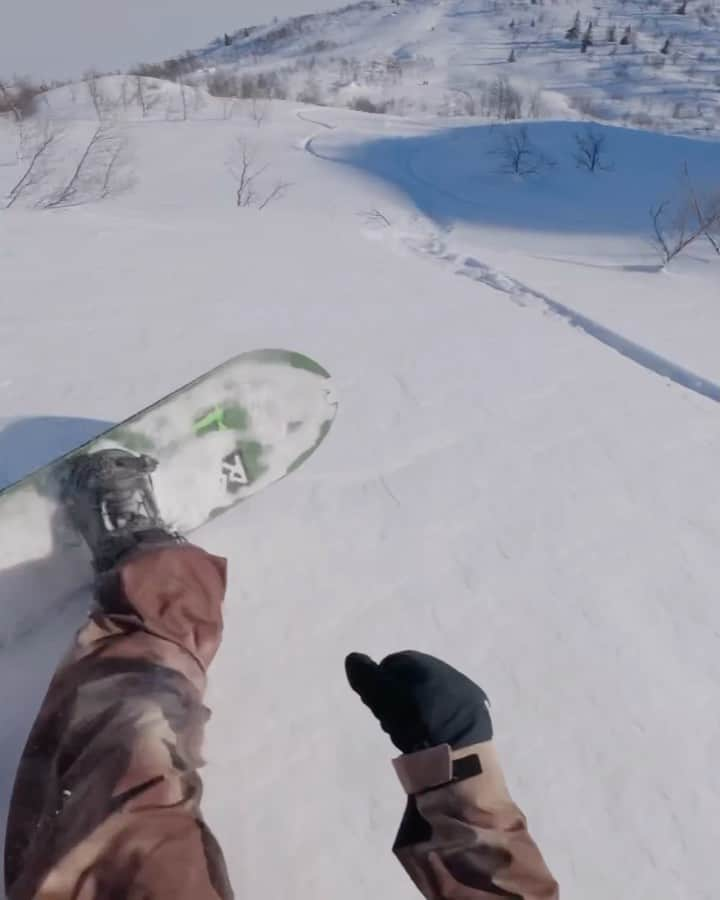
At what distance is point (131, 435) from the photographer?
8.44 ft

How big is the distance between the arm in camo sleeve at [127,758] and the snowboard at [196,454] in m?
0.56

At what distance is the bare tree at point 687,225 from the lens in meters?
10.6

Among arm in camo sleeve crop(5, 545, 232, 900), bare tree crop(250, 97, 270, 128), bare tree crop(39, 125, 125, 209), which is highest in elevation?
arm in camo sleeve crop(5, 545, 232, 900)

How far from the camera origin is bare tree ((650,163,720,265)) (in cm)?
1058

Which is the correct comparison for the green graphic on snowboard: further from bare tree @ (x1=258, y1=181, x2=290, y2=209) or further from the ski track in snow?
bare tree @ (x1=258, y1=181, x2=290, y2=209)

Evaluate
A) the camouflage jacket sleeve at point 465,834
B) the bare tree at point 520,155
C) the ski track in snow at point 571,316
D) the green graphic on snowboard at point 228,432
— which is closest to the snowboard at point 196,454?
the green graphic on snowboard at point 228,432

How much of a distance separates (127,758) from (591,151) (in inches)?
875

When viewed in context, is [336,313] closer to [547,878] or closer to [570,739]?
[570,739]

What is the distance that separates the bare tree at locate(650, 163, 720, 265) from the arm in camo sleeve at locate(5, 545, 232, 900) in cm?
1006

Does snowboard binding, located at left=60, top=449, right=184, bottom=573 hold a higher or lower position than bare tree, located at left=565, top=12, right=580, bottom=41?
higher

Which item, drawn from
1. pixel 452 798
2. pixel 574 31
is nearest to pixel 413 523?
pixel 452 798

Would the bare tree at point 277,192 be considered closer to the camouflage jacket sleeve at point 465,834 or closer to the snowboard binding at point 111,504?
the snowboard binding at point 111,504

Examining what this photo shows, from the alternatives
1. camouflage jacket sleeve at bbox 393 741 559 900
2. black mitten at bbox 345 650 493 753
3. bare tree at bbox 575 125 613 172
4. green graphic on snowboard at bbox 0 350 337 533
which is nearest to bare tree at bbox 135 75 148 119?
bare tree at bbox 575 125 613 172

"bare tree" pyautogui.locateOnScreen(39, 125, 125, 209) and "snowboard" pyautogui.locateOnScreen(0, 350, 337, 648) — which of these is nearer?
"snowboard" pyautogui.locateOnScreen(0, 350, 337, 648)
